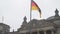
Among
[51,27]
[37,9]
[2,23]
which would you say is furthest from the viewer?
[2,23]

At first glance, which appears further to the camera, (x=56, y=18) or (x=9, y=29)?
(x=9, y=29)

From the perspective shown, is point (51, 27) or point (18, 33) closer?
point (51, 27)

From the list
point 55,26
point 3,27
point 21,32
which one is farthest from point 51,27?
point 3,27

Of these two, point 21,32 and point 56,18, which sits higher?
Result: point 56,18

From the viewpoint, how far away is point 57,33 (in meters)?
64.9

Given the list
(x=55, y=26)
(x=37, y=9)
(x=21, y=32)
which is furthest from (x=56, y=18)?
(x=37, y=9)

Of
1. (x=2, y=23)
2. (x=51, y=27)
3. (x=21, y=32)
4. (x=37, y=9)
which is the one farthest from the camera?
(x=2, y=23)

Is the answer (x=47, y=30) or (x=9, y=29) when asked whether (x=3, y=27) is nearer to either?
(x=9, y=29)

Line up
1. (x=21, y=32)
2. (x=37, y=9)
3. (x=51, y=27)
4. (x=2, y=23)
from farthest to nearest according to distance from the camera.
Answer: (x=2, y=23) → (x=21, y=32) → (x=51, y=27) → (x=37, y=9)

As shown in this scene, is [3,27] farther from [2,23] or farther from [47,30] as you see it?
[47,30]

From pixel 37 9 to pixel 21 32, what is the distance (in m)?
41.6

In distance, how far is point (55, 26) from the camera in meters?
64.1

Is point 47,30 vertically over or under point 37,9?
under

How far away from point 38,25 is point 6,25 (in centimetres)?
1585
